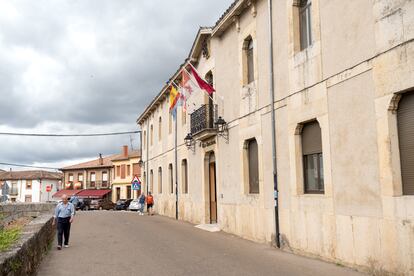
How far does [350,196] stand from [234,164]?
6.92 metres

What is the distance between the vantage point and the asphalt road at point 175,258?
30.8ft

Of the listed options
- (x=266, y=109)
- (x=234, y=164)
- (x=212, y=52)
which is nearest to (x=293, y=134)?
(x=266, y=109)

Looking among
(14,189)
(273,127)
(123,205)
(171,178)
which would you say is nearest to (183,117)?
(171,178)

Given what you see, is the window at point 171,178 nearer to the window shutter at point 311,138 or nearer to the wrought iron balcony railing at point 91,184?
the window shutter at point 311,138

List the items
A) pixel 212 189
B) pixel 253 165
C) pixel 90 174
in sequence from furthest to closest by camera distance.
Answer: pixel 90 174 → pixel 212 189 → pixel 253 165

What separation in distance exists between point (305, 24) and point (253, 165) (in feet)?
16.1

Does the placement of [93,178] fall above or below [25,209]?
above

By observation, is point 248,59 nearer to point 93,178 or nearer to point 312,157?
point 312,157

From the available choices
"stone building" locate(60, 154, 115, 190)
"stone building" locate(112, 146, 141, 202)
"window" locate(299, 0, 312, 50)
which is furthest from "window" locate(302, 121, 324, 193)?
"stone building" locate(60, 154, 115, 190)

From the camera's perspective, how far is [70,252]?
12406mm

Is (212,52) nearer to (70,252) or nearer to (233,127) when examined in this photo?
(233,127)

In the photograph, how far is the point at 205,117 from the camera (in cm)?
1892

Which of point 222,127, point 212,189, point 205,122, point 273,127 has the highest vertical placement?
point 205,122

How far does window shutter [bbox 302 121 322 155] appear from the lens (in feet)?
36.7
